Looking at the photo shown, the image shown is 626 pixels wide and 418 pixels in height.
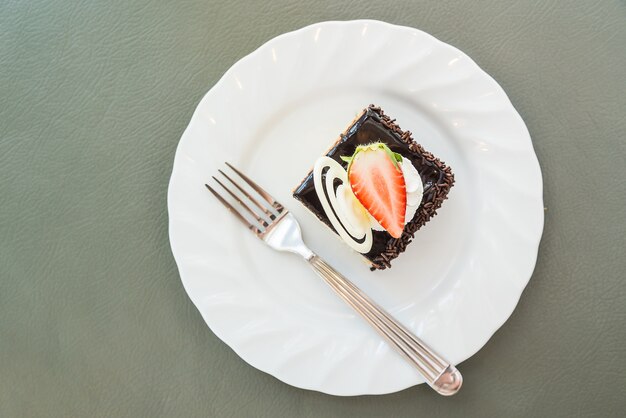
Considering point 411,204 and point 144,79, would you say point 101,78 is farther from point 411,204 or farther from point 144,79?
point 411,204

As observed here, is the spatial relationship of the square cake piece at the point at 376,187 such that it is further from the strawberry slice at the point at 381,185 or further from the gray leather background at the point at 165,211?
the gray leather background at the point at 165,211

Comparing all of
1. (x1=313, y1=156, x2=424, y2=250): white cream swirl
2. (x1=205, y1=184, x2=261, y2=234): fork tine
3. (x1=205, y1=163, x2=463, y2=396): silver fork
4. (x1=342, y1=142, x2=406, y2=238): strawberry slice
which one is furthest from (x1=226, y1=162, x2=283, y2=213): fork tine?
(x1=342, y1=142, x2=406, y2=238): strawberry slice

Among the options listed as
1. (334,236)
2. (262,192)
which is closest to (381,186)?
(334,236)

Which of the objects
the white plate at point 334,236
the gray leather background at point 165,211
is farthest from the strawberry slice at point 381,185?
the gray leather background at point 165,211

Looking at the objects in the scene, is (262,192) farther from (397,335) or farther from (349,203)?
(397,335)

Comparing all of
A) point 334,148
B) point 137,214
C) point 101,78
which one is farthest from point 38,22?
point 334,148

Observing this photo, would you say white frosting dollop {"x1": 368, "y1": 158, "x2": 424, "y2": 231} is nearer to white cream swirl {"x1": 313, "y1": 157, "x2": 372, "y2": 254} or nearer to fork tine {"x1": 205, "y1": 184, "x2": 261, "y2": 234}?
white cream swirl {"x1": 313, "y1": 157, "x2": 372, "y2": 254}
